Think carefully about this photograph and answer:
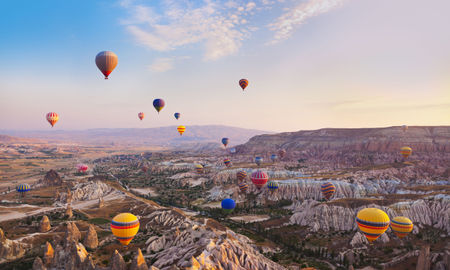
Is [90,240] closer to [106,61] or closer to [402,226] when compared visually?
[106,61]

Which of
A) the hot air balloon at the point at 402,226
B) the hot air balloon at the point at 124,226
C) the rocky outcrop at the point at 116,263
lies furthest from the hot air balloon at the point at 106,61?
the hot air balloon at the point at 402,226

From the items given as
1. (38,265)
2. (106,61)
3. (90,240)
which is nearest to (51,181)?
(106,61)

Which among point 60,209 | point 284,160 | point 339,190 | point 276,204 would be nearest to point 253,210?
point 276,204

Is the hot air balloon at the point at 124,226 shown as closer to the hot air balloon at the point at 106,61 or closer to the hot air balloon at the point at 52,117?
the hot air balloon at the point at 106,61

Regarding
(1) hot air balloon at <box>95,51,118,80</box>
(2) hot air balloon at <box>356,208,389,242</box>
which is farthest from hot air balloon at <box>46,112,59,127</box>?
(2) hot air balloon at <box>356,208,389,242</box>

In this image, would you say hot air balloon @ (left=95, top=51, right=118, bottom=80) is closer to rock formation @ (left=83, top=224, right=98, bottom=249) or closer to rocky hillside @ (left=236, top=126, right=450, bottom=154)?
rock formation @ (left=83, top=224, right=98, bottom=249)

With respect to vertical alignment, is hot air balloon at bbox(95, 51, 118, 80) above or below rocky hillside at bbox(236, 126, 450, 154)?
above

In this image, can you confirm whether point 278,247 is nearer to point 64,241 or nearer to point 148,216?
point 148,216
